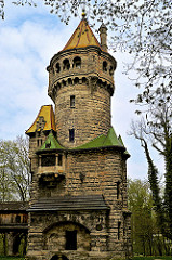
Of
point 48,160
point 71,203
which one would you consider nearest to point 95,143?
point 48,160

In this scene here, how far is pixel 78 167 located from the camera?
22.2 metres

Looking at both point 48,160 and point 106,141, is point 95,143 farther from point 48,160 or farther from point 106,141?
point 48,160

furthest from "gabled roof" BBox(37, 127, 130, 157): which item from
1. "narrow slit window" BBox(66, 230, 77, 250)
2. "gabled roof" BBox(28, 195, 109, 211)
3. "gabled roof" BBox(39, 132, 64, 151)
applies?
"narrow slit window" BBox(66, 230, 77, 250)

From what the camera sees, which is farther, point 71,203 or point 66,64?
point 66,64

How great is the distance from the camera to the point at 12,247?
29859 mm

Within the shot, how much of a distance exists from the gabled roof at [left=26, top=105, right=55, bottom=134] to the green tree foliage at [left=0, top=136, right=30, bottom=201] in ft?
35.4

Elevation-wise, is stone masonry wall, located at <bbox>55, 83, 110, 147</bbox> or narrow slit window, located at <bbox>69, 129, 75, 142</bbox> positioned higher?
stone masonry wall, located at <bbox>55, 83, 110, 147</bbox>

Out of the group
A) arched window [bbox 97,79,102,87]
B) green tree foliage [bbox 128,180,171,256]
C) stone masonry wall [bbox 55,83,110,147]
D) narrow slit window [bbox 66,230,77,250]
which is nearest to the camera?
narrow slit window [bbox 66,230,77,250]

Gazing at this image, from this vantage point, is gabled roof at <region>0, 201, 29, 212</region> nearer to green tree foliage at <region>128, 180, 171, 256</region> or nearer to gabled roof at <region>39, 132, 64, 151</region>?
gabled roof at <region>39, 132, 64, 151</region>

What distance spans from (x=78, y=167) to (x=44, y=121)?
17.9 feet

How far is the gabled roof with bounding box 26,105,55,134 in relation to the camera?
80.8ft

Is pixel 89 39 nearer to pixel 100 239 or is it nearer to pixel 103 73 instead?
pixel 103 73

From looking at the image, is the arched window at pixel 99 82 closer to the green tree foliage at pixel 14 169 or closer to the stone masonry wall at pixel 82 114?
the stone masonry wall at pixel 82 114

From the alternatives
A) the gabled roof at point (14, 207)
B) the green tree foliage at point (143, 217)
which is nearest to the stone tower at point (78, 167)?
the gabled roof at point (14, 207)
